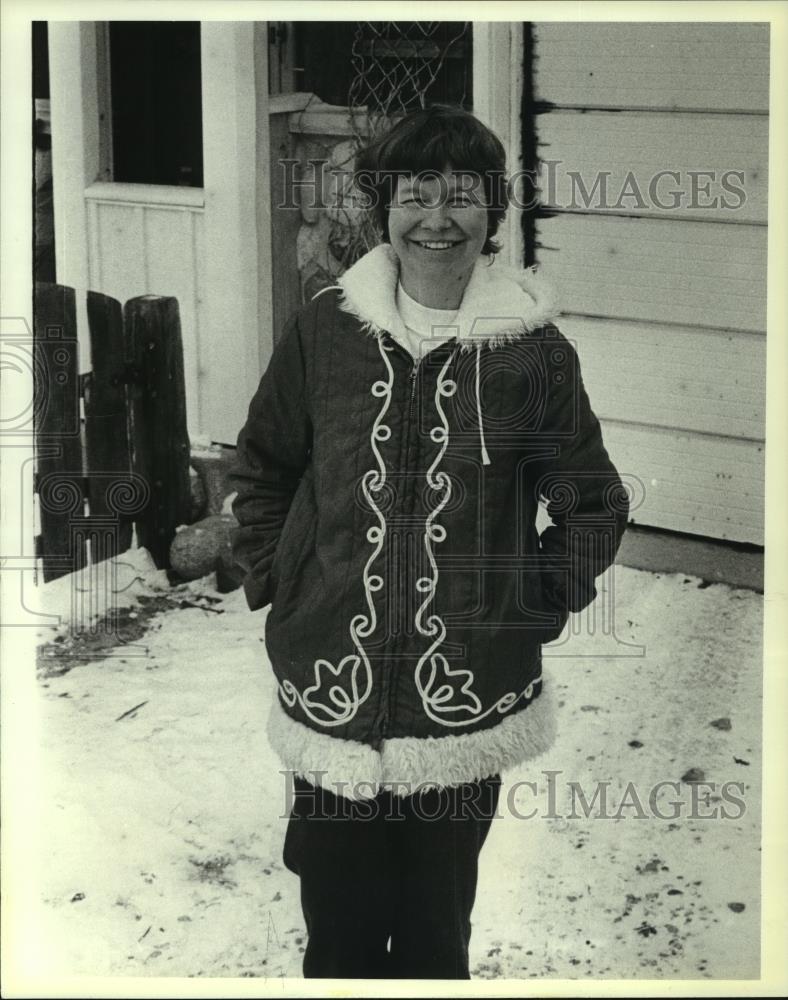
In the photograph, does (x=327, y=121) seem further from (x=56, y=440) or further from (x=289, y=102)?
(x=56, y=440)

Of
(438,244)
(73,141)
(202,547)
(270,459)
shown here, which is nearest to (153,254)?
(73,141)

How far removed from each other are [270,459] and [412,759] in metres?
0.54

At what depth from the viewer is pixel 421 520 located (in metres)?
2.23

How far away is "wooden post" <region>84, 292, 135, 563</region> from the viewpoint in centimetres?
294

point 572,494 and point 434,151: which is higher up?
point 434,151

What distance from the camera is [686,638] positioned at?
2.81 metres

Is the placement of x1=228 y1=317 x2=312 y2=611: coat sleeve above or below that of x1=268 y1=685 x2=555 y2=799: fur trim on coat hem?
above

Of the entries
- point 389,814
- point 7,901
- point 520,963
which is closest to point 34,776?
point 7,901

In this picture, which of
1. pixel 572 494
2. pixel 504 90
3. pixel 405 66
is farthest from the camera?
pixel 504 90

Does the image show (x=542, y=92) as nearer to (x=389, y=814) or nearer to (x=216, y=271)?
(x=216, y=271)

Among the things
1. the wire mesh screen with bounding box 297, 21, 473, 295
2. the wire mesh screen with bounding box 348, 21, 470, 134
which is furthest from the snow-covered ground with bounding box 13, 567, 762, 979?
the wire mesh screen with bounding box 348, 21, 470, 134

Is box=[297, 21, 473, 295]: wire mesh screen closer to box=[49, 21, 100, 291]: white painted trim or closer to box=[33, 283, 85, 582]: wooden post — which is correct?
box=[49, 21, 100, 291]: white painted trim

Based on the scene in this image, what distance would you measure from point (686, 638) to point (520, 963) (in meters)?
0.71

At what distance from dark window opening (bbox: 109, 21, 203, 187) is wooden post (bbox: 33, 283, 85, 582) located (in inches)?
15.7
